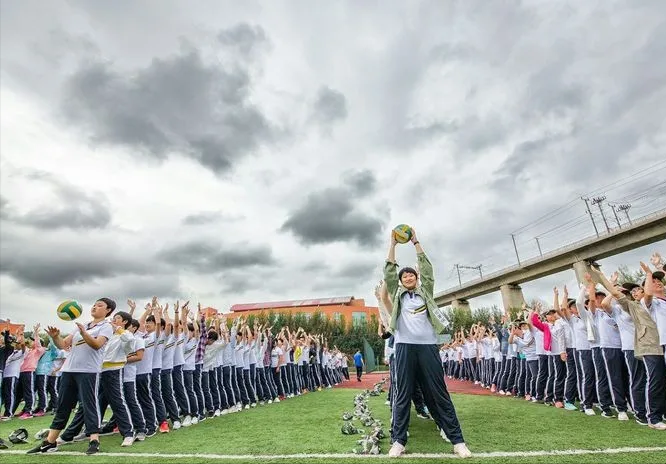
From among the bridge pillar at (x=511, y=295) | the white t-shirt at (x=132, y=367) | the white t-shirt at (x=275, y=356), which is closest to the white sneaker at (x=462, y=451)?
the white t-shirt at (x=132, y=367)

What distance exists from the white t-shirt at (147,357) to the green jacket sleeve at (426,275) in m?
5.11

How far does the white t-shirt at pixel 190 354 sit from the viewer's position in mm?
8734

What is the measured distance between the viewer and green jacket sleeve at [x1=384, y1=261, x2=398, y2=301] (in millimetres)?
5465

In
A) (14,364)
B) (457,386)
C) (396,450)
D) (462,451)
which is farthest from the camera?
(457,386)

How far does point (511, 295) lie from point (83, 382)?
5210cm

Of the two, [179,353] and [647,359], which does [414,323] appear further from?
[179,353]

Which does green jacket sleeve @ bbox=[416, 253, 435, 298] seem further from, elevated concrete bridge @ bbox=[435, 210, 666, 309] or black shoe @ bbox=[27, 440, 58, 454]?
elevated concrete bridge @ bbox=[435, 210, 666, 309]

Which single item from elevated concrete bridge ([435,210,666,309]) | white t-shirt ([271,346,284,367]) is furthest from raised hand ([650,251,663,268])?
elevated concrete bridge ([435,210,666,309])

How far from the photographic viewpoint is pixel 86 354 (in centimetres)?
593

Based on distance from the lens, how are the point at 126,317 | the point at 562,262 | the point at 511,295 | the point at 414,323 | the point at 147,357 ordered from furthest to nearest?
the point at 511,295 < the point at 562,262 < the point at 147,357 < the point at 126,317 < the point at 414,323

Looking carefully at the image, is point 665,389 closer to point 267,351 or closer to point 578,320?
point 578,320

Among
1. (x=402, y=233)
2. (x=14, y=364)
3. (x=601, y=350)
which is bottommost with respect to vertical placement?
(x=601, y=350)

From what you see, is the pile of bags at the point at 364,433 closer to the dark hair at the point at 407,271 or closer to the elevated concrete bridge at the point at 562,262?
the dark hair at the point at 407,271

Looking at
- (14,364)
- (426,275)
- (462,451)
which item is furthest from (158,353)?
(14,364)
